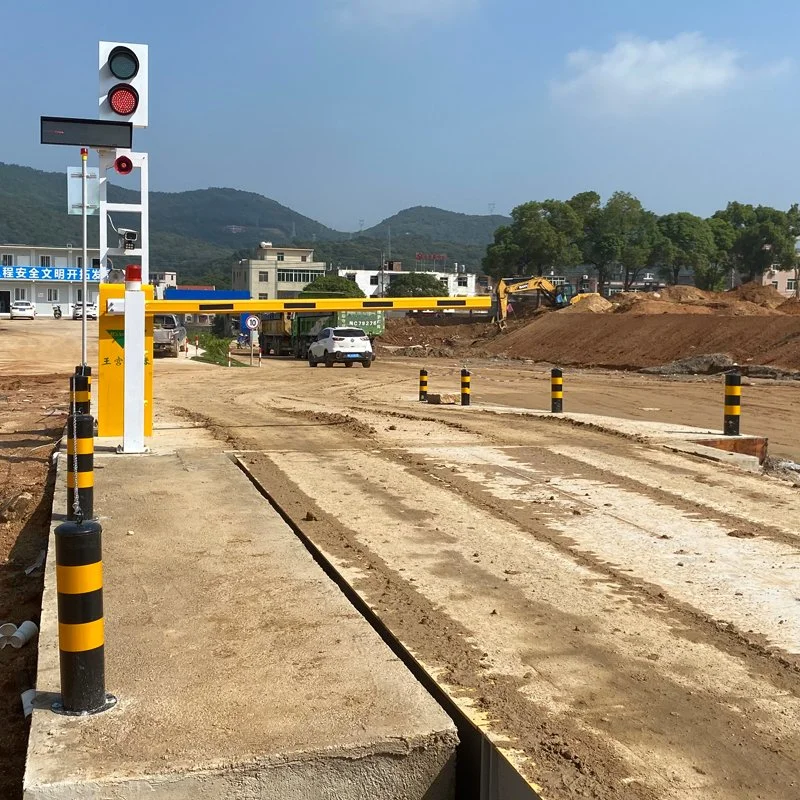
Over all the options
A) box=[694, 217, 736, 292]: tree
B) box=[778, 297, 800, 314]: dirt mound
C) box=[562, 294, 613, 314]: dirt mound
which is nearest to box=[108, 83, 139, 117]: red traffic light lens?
box=[778, 297, 800, 314]: dirt mound

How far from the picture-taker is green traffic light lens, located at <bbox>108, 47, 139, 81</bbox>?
458 inches

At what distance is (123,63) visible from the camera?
1166cm

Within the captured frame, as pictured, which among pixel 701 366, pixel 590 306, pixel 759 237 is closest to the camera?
pixel 701 366

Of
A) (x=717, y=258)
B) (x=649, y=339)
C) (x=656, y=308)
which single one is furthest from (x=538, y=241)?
(x=649, y=339)

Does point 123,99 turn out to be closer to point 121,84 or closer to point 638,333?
point 121,84

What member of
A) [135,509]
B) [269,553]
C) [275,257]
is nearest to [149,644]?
[269,553]

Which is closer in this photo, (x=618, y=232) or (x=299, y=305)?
(x=299, y=305)

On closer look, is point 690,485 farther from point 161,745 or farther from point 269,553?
point 161,745

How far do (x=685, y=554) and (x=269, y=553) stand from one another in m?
3.34

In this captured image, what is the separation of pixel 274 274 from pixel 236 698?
15477 centimetres

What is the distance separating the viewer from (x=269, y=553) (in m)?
7.55

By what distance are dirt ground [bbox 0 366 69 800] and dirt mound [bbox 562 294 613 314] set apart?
4490 centimetres

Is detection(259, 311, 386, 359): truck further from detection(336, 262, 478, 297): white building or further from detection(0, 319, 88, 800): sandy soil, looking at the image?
detection(336, 262, 478, 297): white building

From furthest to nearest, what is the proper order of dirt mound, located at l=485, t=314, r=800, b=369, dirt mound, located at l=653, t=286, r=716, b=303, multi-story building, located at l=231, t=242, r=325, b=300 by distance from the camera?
1. multi-story building, located at l=231, t=242, r=325, b=300
2. dirt mound, located at l=653, t=286, r=716, b=303
3. dirt mound, located at l=485, t=314, r=800, b=369
